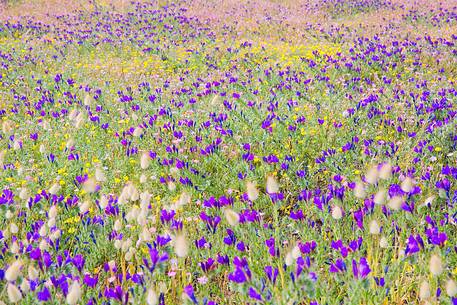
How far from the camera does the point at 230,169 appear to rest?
13.3 feet

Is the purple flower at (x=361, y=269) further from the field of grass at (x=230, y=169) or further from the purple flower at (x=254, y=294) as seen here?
the purple flower at (x=254, y=294)

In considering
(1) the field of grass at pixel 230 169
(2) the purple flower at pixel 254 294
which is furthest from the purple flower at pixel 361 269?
(2) the purple flower at pixel 254 294

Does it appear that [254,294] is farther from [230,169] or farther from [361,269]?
[230,169]

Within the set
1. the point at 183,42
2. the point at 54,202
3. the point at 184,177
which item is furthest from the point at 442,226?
the point at 183,42

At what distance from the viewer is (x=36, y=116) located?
5.99 m

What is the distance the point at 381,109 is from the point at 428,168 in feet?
5.81

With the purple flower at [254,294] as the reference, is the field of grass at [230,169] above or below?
below

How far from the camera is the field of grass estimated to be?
2.36 metres

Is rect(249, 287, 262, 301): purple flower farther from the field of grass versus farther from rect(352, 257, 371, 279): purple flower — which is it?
rect(352, 257, 371, 279): purple flower

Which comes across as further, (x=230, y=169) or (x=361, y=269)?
(x=230, y=169)

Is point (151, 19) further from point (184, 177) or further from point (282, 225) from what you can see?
point (282, 225)

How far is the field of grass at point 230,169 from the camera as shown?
7.73ft

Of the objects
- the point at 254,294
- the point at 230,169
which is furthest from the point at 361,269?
the point at 230,169

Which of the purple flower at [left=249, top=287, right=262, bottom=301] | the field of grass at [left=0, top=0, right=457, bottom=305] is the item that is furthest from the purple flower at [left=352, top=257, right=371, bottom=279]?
the purple flower at [left=249, top=287, right=262, bottom=301]
